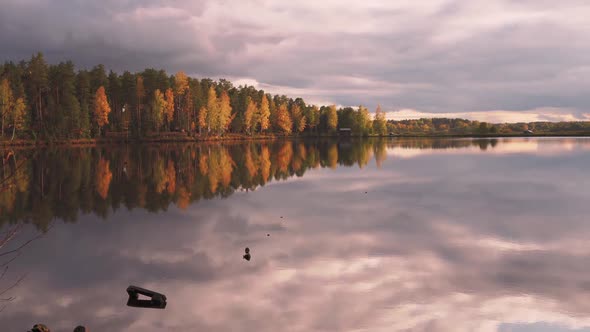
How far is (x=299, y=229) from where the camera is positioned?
Answer: 19.3m

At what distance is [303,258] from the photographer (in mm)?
14992

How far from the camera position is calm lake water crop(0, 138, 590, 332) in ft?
34.9

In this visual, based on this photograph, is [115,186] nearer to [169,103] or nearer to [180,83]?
[169,103]

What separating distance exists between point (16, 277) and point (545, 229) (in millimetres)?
20765

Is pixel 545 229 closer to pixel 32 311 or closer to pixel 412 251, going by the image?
pixel 412 251

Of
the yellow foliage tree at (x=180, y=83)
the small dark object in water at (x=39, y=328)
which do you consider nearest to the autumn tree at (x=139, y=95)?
the yellow foliage tree at (x=180, y=83)

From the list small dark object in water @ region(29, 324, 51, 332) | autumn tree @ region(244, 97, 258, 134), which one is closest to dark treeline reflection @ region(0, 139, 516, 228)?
small dark object in water @ region(29, 324, 51, 332)

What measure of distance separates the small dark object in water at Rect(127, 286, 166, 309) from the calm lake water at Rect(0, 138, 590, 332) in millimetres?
251

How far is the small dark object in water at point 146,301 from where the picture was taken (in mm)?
11344

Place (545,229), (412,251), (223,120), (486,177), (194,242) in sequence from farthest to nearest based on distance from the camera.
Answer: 1. (223,120)
2. (486,177)
3. (545,229)
4. (194,242)
5. (412,251)

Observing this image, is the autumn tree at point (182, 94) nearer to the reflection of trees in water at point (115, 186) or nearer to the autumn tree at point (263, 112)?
the autumn tree at point (263, 112)

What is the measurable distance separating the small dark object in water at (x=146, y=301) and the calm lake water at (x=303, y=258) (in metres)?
0.25

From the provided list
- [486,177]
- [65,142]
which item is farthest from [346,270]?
[65,142]

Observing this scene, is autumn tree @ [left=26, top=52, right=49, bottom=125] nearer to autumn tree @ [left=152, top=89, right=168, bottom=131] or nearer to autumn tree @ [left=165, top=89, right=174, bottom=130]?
autumn tree @ [left=152, top=89, right=168, bottom=131]
